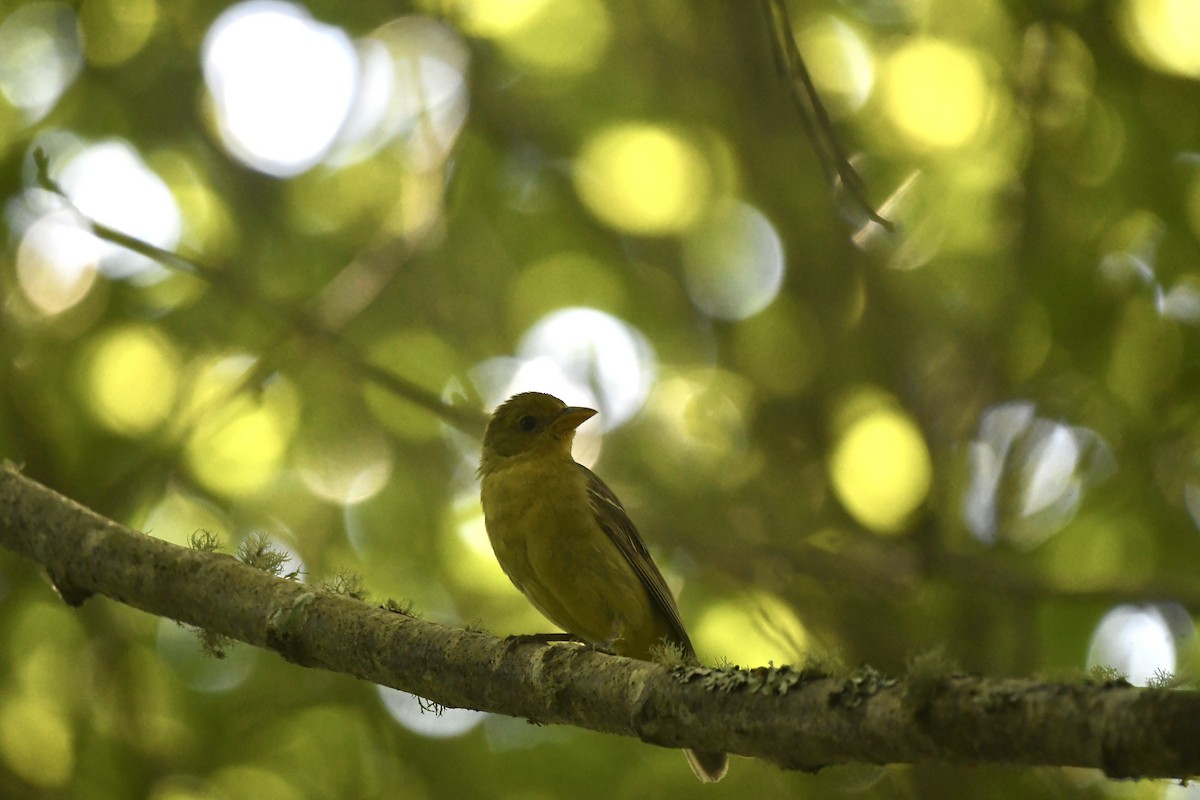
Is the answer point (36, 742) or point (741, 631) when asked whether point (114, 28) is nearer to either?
point (36, 742)

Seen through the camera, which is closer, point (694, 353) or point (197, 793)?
point (197, 793)

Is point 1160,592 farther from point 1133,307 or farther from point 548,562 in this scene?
point 548,562

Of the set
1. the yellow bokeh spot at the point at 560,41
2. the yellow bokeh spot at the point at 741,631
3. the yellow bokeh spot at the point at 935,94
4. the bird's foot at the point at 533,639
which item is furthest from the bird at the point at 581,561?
the yellow bokeh spot at the point at 560,41

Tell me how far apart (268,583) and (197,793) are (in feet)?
11.1

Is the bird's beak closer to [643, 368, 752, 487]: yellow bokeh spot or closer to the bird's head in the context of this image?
the bird's head

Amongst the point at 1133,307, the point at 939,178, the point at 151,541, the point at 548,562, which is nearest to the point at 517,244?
the point at 939,178

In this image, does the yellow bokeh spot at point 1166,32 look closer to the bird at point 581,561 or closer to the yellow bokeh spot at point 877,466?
the yellow bokeh spot at point 877,466

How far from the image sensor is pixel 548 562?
5305 millimetres

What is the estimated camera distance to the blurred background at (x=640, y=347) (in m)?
6.22

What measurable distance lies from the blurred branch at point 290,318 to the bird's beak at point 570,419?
42 cm

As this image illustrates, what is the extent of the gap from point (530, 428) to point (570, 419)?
245 millimetres

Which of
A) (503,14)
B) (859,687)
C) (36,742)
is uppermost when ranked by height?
(859,687)

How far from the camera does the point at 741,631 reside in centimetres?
711

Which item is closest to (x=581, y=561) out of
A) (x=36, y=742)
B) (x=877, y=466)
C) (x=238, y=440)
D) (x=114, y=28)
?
(x=877, y=466)
